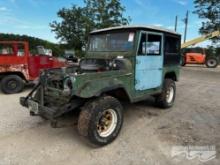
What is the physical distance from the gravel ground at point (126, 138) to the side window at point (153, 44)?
154cm

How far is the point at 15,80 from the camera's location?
8156 mm

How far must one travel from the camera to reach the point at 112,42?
5012mm

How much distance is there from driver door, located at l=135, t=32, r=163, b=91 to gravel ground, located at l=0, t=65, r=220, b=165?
0.86 m

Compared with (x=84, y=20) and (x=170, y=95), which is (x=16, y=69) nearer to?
(x=170, y=95)

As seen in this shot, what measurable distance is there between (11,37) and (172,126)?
98.1ft

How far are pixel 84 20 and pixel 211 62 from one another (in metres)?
12.3

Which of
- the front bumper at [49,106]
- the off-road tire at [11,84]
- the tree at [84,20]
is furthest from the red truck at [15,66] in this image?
the tree at [84,20]

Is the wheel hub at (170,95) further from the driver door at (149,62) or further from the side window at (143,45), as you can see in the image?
the side window at (143,45)

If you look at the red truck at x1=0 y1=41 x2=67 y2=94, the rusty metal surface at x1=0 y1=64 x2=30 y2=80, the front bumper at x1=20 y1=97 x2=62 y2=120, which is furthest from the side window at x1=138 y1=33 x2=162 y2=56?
the rusty metal surface at x1=0 y1=64 x2=30 y2=80

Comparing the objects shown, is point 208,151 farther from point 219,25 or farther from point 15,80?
point 219,25

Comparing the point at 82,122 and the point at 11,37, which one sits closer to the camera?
the point at 82,122

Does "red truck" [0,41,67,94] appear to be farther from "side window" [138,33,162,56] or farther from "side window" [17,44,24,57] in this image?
"side window" [138,33,162,56]

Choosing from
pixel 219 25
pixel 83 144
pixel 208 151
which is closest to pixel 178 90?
pixel 208 151

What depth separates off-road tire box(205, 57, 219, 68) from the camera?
65.9 ft
